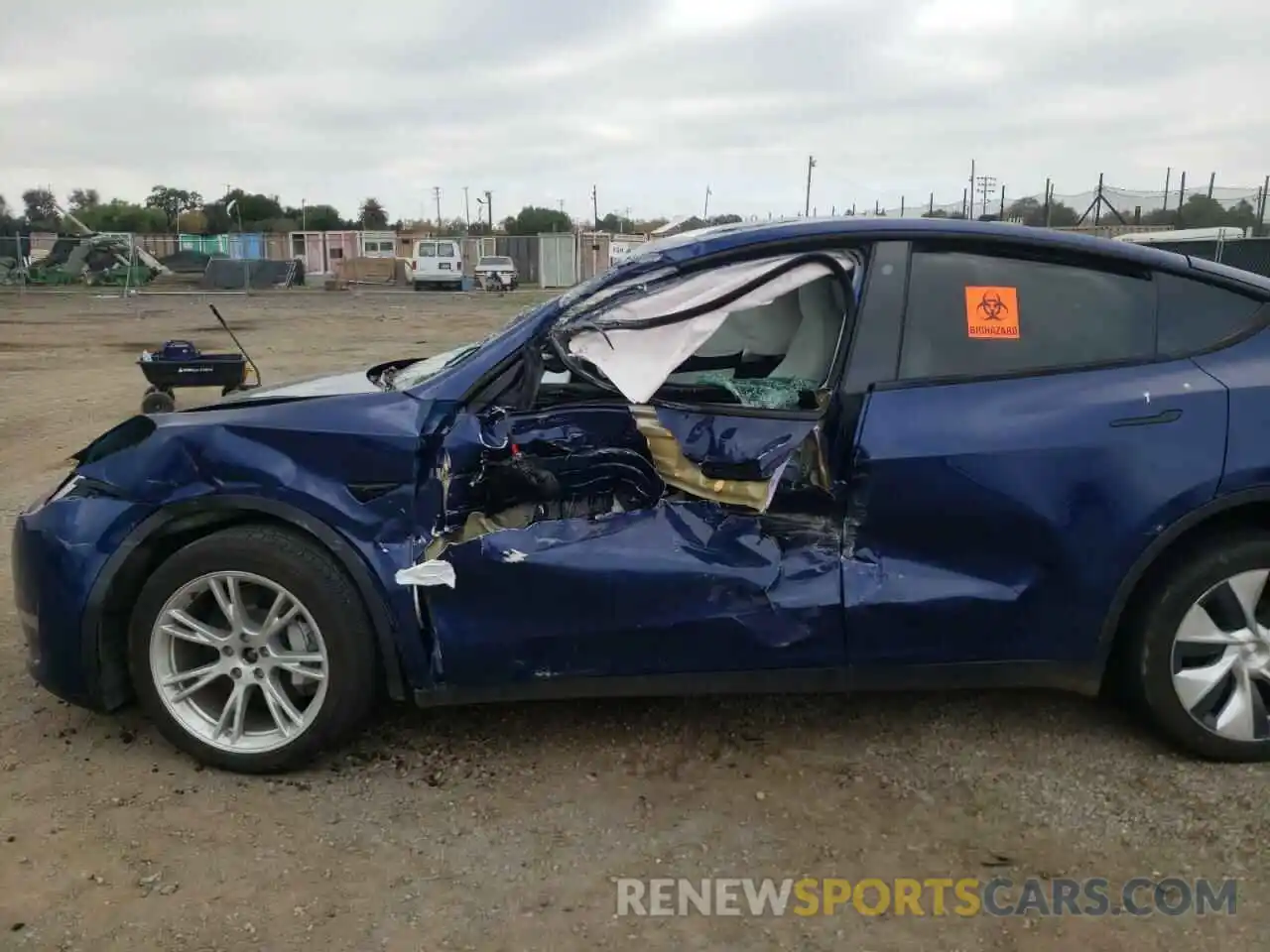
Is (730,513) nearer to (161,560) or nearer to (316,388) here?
(316,388)

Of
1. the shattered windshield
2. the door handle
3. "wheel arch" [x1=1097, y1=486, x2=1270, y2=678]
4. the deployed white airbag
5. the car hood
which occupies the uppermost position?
the deployed white airbag

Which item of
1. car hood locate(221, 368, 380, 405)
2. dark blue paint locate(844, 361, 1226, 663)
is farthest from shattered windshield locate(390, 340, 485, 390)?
dark blue paint locate(844, 361, 1226, 663)

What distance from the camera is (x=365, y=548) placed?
311 centimetres

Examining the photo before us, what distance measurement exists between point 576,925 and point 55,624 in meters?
1.93

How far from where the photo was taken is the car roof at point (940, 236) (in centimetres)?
325

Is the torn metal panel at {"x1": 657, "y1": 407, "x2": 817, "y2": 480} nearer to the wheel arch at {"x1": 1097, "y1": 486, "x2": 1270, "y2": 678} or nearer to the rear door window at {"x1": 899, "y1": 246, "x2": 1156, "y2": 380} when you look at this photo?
the rear door window at {"x1": 899, "y1": 246, "x2": 1156, "y2": 380}

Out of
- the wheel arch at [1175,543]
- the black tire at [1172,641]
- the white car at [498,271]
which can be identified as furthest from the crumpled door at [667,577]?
the white car at [498,271]

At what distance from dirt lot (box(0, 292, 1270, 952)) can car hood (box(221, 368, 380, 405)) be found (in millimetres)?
1168

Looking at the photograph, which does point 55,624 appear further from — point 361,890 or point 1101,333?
point 1101,333

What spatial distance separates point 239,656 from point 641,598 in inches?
50.2

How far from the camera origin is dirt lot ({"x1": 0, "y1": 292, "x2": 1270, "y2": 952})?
2561mm

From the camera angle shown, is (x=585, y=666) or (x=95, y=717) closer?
(x=585, y=666)

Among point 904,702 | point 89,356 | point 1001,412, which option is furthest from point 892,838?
point 89,356

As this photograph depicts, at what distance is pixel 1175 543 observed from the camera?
10.5ft
